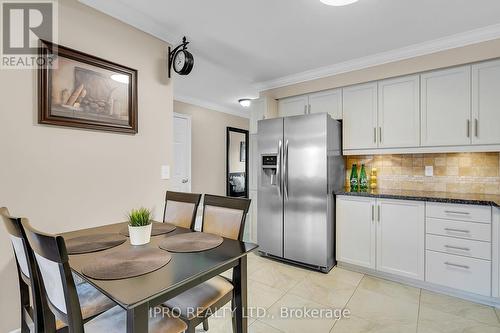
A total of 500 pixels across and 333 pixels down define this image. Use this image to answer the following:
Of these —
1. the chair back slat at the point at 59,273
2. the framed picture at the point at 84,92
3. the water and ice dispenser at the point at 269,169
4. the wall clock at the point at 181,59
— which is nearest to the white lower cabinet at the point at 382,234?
the water and ice dispenser at the point at 269,169

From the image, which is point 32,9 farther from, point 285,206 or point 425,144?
point 425,144

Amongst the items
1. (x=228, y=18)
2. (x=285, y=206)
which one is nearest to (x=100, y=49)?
(x=228, y=18)

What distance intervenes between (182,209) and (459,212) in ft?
8.21

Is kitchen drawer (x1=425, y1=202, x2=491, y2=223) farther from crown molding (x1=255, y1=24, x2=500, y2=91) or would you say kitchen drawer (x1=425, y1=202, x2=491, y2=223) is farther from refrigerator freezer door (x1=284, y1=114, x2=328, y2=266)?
crown molding (x1=255, y1=24, x2=500, y2=91)

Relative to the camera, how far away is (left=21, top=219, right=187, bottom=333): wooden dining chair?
0.85 meters

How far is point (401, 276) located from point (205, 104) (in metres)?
4.23

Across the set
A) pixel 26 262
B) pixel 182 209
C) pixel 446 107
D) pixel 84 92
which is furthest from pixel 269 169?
pixel 26 262

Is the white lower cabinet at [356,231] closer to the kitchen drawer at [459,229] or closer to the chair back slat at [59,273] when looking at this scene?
the kitchen drawer at [459,229]

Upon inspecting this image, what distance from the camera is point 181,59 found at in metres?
2.33

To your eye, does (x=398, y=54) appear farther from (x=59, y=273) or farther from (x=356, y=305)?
(x=59, y=273)

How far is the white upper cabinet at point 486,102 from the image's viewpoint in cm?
228

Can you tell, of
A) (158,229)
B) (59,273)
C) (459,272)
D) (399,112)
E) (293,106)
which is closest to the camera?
(59,273)

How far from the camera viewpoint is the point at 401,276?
2.53m

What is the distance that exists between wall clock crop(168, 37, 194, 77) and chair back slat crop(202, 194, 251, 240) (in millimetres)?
1252
